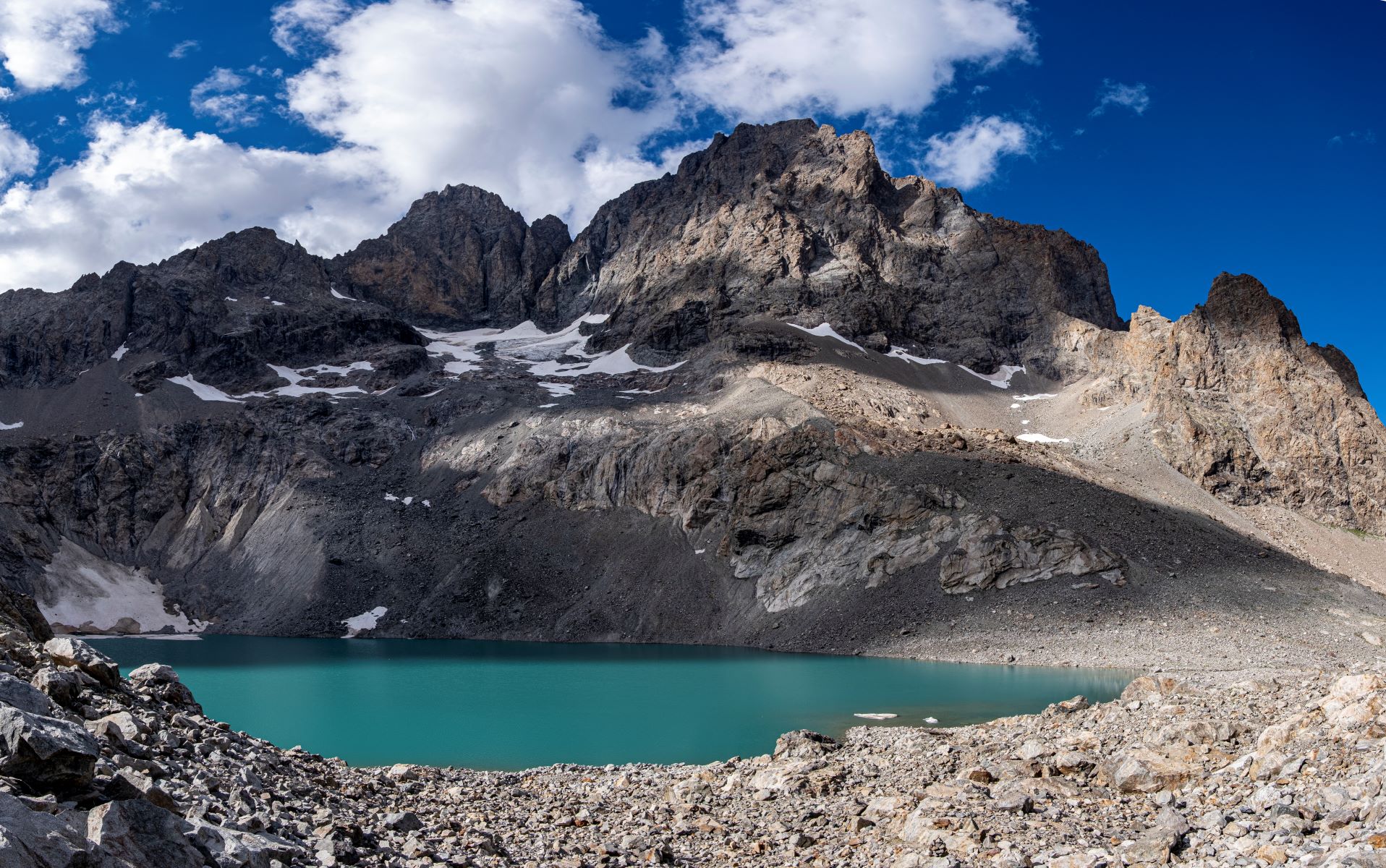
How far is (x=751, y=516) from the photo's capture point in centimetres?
6988

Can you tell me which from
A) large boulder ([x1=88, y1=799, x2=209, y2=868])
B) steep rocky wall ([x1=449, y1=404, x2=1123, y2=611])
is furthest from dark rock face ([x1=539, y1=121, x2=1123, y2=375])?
large boulder ([x1=88, y1=799, x2=209, y2=868])

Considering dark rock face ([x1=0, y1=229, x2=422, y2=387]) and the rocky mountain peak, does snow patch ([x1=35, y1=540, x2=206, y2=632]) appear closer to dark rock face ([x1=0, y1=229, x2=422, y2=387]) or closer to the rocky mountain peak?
dark rock face ([x1=0, y1=229, x2=422, y2=387])

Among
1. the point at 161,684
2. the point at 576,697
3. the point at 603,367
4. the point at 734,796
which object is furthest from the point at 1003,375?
the point at 161,684

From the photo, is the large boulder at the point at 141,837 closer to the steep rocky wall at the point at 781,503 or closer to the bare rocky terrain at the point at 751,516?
the bare rocky terrain at the point at 751,516

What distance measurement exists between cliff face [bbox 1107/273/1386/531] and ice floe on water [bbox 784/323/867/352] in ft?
89.2

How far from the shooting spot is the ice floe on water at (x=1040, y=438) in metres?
83.1

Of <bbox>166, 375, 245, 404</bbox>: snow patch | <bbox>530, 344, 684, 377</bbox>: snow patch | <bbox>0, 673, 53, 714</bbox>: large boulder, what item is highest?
<bbox>530, 344, 684, 377</bbox>: snow patch

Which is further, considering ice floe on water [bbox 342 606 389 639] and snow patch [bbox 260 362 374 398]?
snow patch [bbox 260 362 374 398]

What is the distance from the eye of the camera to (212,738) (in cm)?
1367

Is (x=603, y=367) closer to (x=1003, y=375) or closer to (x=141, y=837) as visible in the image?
(x=1003, y=375)

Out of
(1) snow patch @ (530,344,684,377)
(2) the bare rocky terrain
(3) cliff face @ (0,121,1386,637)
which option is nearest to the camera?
(2) the bare rocky terrain

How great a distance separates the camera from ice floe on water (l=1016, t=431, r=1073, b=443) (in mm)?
83125

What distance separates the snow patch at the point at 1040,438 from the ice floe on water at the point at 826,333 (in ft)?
74.9

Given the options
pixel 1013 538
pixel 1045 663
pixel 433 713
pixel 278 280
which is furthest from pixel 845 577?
pixel 278 280
